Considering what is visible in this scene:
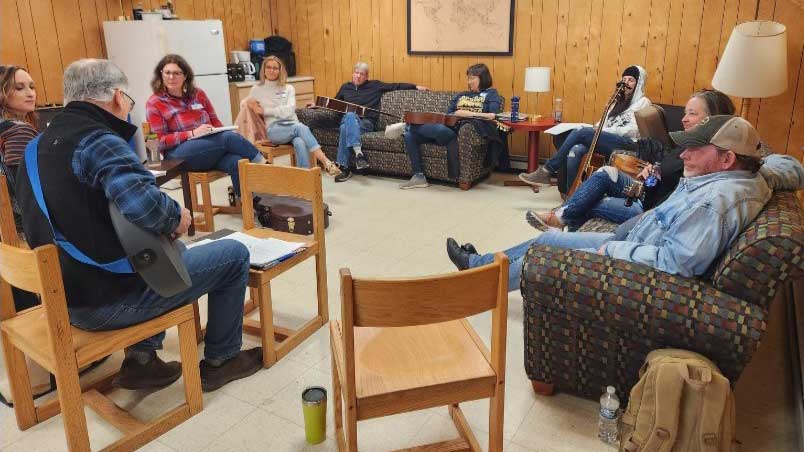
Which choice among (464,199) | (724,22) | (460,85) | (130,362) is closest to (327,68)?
(460,85)

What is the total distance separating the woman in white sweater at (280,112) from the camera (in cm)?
476

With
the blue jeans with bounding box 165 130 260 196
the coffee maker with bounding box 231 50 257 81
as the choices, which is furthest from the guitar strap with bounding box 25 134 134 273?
the coffee maker with bounding box 231 50 257 81

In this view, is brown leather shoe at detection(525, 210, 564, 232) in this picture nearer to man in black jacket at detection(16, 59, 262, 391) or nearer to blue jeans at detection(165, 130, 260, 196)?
blue jeans at detection(165, 130, 260, 196)

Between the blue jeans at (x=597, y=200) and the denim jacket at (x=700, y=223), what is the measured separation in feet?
3.43

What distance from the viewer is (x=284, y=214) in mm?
3689

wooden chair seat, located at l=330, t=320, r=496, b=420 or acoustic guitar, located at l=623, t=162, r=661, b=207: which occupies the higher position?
acoustic guitar, located at l=623, t=162, r=661, b=207

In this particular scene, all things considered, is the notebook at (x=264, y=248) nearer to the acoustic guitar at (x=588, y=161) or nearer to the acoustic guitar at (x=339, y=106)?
the acoustic guitar at (x=588, y=161)

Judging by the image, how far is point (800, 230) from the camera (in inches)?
64.3

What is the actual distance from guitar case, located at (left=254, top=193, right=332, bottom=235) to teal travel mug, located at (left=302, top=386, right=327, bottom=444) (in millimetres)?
1855

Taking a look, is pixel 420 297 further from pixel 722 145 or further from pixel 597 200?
pixel 597 200

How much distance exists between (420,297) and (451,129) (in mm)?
3648

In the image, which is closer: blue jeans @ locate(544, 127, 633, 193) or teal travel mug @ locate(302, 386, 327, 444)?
teal travel mug @ locate(302, 386, 327, 444)

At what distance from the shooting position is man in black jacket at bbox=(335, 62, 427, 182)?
17.2 ft

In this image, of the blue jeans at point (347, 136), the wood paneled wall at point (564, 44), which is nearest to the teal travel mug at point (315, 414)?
the blue jeans at point (347, 136)
